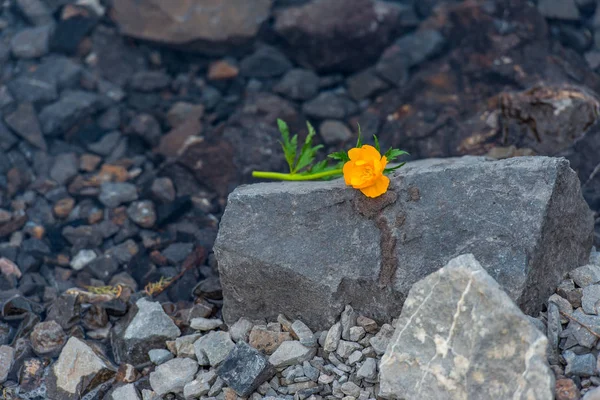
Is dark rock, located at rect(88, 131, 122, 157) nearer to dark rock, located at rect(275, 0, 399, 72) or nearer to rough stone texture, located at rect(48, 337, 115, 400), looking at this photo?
dark rock, located at rect(275, 0, 399, 72)

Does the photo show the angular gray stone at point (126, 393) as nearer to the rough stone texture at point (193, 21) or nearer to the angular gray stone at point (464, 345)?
the angular gray stone at point (464, 345)

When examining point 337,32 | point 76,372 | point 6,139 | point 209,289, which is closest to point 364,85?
point 337,32

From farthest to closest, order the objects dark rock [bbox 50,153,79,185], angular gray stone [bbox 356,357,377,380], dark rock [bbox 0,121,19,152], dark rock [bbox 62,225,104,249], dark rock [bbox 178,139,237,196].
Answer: dark rock [bbox 0,121,19,152]
dark rock [bbox 50,153,79,185]
dark rock [bbox 178,139,237,196]
dark rock [bbox 62,225,104,249]
angular gray stone [bbox 356,357,377,380]

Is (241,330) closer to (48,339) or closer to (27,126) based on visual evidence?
(48,339)

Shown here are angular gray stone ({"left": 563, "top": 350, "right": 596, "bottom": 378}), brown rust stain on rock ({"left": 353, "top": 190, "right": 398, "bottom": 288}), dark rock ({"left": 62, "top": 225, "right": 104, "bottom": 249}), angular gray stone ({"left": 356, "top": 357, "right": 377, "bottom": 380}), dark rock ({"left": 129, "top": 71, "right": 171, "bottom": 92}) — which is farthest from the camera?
dark rock ({"left": 129, "top": 71, "right": 171, "bottom": 92})

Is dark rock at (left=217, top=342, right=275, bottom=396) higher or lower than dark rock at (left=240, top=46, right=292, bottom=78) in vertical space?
higher

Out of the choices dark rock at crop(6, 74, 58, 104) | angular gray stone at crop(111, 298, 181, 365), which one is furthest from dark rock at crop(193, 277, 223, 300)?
dark rock at crop(6, 74, 58, 104)
